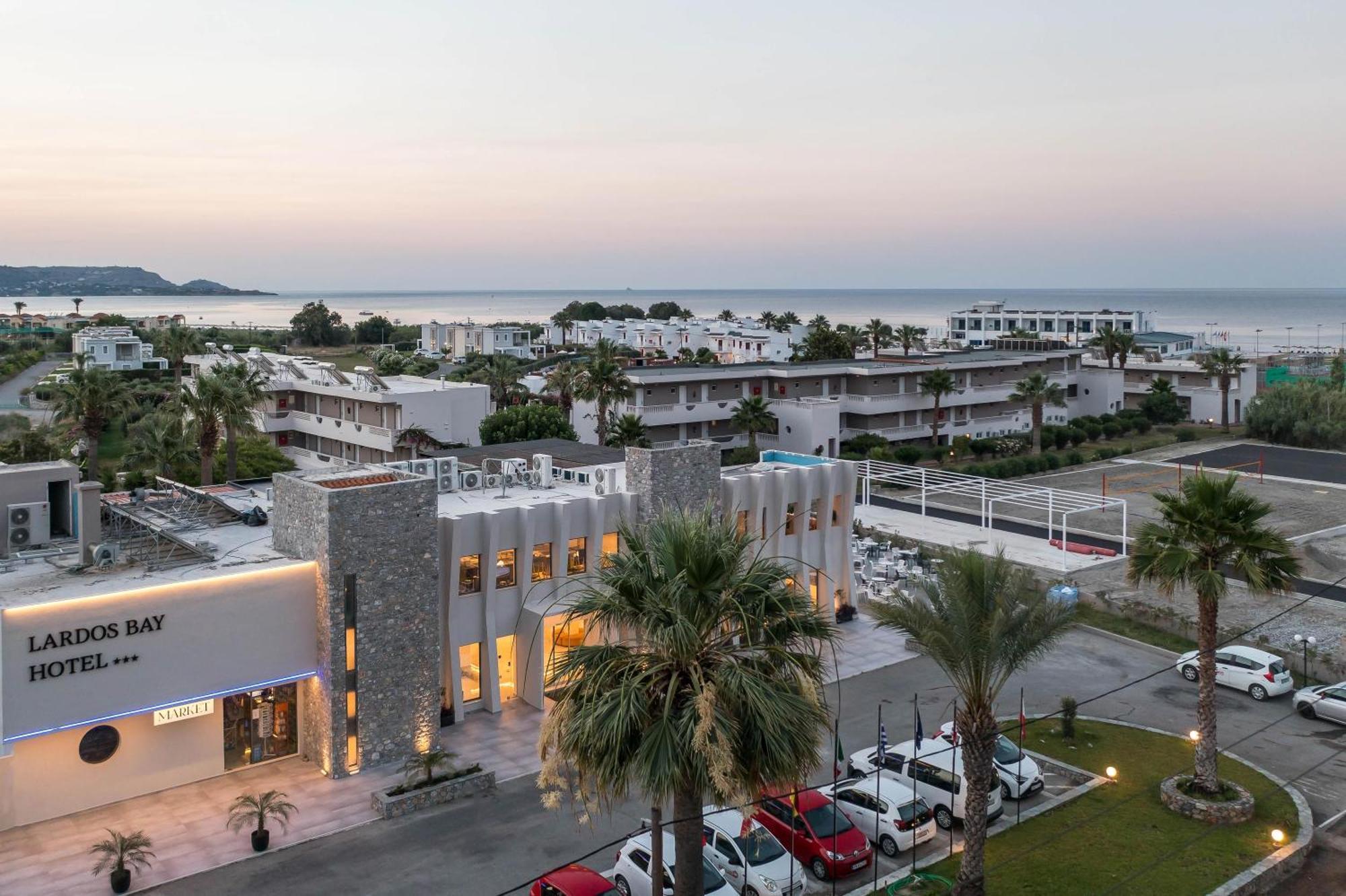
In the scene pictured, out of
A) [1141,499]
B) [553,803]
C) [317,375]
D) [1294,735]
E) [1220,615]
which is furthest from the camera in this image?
[317,375]

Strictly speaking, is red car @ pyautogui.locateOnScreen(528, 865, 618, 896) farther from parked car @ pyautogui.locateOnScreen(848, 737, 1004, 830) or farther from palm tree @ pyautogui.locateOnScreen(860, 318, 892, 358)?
palm tree @ pyautogui.locateOnScreen(860, 318, 892, 358)

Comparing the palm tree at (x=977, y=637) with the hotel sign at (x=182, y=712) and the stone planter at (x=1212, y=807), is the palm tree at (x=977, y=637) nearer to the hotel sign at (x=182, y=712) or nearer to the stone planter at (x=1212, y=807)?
the stone planter at (x=1212, y=807)

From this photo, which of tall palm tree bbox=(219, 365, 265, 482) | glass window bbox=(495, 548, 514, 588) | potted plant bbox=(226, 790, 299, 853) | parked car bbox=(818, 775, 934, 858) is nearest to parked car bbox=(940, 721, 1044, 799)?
parked car bbox=(818, 775, 934, 858)

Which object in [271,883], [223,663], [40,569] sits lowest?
[271,883]

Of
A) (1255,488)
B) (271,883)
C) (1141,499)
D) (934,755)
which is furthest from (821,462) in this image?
(1255,488)

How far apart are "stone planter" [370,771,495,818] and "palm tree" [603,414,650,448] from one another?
36.7m

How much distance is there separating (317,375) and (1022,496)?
4068 cm

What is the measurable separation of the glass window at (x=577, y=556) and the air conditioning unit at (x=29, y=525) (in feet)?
42.7

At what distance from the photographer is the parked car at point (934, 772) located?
2214 centimetres

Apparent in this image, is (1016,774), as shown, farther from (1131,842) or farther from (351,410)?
(351,410)

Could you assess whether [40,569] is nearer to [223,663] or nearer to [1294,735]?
[223,663]

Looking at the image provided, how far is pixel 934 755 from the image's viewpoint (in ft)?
78.6

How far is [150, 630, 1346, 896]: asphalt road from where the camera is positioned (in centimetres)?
1991

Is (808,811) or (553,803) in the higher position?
(553,803)
